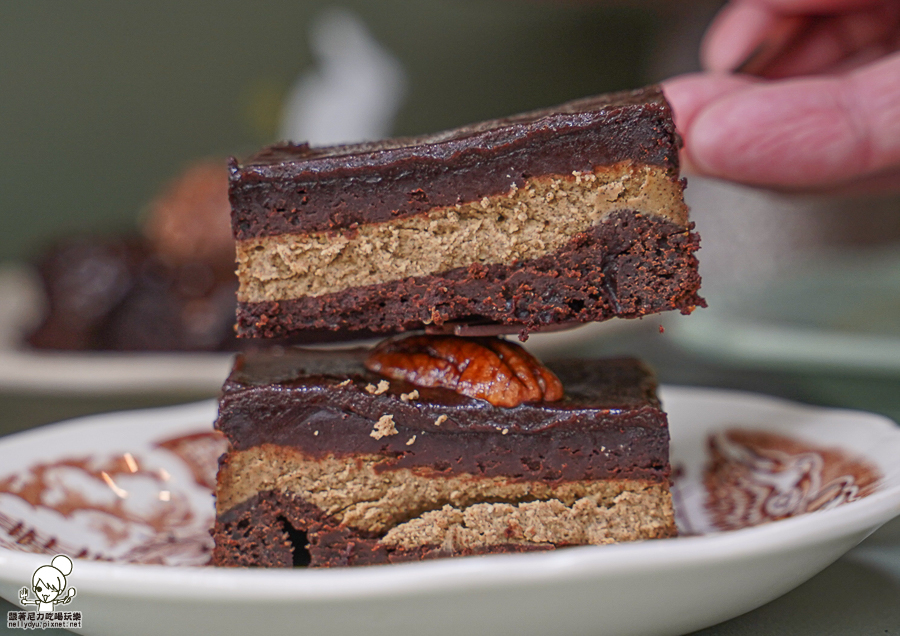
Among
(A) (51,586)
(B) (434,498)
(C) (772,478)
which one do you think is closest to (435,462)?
(B) (434,498)

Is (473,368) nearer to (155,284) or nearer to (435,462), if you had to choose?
(435,462)

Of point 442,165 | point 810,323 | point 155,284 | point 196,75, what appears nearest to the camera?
point 442,165

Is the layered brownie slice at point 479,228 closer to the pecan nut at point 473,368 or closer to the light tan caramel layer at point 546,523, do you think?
the pecan nut at point 473,368

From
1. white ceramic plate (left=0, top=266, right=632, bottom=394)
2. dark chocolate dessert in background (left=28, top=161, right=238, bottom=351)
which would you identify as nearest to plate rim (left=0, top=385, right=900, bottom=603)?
white ceramic plate (left=0, top=266, right=632, bottom=394)

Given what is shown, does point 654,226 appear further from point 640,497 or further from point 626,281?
point 640,497

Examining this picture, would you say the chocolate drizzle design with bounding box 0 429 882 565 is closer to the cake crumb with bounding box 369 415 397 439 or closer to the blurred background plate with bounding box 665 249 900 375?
the cake crumb with bounding box 369 415 397 439

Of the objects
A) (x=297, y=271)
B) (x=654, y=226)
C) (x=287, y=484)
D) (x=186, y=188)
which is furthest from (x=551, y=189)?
(x=186, y=188)
